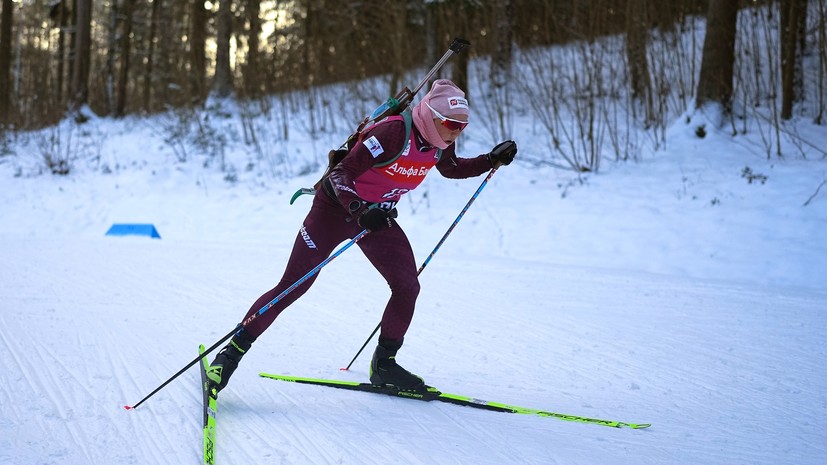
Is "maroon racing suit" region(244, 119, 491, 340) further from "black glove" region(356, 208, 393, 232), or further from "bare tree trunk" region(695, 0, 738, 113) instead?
"bare tree trunk" region(695, 0, 738, 113)

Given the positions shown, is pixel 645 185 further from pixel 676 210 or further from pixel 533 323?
pixel 533 323

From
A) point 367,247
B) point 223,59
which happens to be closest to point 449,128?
point 367,247

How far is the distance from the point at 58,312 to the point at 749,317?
17.7 ft

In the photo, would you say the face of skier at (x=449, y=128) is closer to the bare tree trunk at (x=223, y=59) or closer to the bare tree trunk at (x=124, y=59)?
the bare tree trunk at (x=223, y=59)

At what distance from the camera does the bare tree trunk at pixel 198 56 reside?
655 inches

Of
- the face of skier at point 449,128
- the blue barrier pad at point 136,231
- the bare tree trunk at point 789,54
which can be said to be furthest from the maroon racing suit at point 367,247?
the bare tree trunk at point 789,54

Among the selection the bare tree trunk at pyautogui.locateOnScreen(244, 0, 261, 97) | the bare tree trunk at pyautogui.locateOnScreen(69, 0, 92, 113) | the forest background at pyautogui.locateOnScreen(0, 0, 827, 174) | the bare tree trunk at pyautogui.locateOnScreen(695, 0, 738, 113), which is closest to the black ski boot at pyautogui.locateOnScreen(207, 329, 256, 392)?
the forest background at pyautogui.locateOnScreen(0, 0, 827, 174)

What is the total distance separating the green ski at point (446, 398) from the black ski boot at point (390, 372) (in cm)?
3

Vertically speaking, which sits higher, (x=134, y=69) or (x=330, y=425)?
(x=134, y=69)

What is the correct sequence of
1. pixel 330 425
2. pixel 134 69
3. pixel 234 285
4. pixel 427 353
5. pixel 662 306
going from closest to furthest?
pixel 330 425, pixel 427 353, pixel 662 306, pixel 234 285, pixel 134 69

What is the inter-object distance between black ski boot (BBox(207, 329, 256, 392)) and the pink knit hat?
141 cm

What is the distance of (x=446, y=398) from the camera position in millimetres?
3512

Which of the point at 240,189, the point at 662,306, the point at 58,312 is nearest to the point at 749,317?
the point at 662,306

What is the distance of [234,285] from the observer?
20.8 feet
